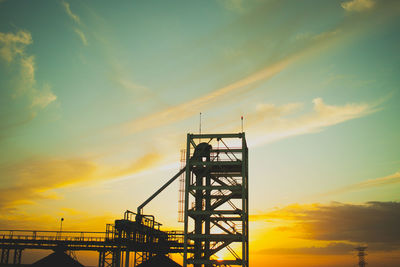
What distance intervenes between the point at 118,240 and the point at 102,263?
14008mm

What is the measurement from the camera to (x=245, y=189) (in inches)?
1601

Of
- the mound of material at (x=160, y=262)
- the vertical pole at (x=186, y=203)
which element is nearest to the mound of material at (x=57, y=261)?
the mound of material at (x=160, y=262)

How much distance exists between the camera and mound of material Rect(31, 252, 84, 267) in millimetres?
49938

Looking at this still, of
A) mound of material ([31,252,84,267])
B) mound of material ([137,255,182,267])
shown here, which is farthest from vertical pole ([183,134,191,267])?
mound of material ([31,252,84,267])

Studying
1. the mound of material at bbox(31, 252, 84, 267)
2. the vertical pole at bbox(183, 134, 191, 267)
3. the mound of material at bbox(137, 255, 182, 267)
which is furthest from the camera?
the mound of material at bbox(31, 252, 84, 267)

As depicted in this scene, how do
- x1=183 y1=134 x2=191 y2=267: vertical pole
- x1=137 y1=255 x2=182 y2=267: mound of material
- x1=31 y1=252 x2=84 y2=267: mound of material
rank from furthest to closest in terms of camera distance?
1. x1=31 y1=252 x2=84 y2=267: mound of material
2. x1=137 y1=255 x2=182 y2=267: mound of material
3. x1=183 y1=134 x2=191 y2=267: vertical pole

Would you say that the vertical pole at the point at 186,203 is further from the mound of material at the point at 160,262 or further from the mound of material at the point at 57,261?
the mound of material at the point at 57,261

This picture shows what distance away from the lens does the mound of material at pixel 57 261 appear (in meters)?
49.9

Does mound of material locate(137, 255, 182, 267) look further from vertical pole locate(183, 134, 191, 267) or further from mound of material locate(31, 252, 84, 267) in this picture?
mound of material locate(31, 252, 84, 267)

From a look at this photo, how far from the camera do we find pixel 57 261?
50.7 meters

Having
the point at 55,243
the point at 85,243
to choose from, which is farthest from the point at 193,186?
the point at 55,243

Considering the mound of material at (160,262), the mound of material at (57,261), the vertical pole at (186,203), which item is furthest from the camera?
the mound of material at (57,261)

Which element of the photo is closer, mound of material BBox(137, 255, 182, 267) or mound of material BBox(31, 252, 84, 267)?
mound of material BBox(137, 255, 182, 267)

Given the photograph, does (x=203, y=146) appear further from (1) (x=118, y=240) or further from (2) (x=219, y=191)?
(1) (x=118, y=240)
